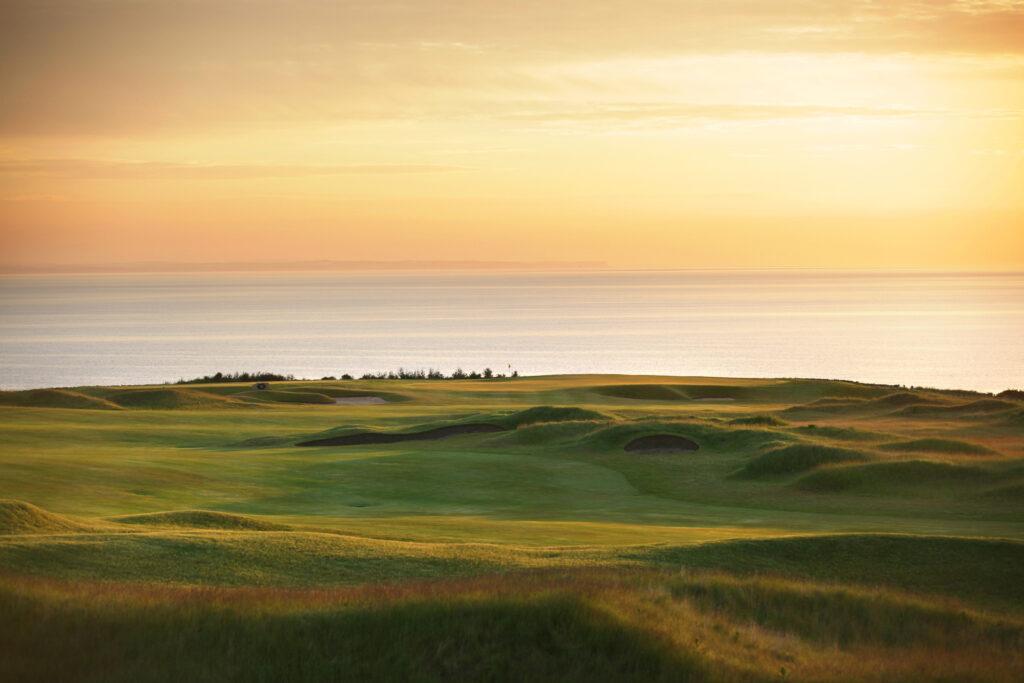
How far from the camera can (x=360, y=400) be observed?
62.9 metres

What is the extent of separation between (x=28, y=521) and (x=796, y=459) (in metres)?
21.9

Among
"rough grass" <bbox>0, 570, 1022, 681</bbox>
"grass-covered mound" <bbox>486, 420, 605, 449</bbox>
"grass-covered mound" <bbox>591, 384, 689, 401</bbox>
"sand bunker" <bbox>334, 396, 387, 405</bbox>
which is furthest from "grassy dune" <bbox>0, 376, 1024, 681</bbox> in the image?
"grass-covered mound" <bbox>591, 384, 689, 401</bbox>

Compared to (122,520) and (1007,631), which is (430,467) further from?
(1007,631)

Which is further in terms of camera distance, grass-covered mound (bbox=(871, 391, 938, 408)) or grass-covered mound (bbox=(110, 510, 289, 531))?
grass-covered mound (bbox=(871, 391, 938, 408))

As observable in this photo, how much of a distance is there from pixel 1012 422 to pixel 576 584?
33.5m

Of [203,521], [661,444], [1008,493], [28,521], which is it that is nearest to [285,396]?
[661,444]

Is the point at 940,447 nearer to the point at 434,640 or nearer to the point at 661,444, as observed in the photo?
the point at 661,444

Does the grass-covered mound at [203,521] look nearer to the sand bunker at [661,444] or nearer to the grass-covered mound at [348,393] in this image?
the sand bunker at [661,444]

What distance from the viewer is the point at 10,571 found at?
1095 centimetres

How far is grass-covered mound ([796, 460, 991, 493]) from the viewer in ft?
86.5

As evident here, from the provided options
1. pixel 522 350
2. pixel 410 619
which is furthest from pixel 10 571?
pixel 522 350

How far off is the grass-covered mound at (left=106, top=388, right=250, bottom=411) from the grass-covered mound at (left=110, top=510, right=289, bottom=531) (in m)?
36.7

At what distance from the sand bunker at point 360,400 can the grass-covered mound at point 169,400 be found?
7.11 meters

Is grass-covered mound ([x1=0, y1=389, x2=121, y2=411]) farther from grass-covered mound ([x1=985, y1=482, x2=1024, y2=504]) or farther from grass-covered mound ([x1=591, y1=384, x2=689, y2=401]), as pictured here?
grass-covered mound ([x1=985, y1=482, x2=1024, y2=504])
